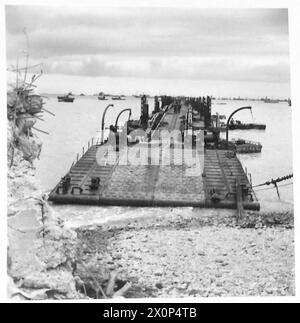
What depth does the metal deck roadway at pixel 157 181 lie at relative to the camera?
4.73 m

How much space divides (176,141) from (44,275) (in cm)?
192

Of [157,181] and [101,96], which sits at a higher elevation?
[101,96]

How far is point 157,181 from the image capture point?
475 centimetres

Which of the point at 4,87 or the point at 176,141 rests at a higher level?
the point at 4,87

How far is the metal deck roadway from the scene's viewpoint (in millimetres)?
4727

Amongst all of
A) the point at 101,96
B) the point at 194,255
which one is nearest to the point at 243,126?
the point at 194,255

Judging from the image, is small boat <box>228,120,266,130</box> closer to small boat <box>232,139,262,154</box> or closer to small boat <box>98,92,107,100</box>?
small boat <box>232,139,262,154</box>

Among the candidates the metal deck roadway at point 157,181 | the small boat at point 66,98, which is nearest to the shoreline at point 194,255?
the metal deck roadway at point 157,181

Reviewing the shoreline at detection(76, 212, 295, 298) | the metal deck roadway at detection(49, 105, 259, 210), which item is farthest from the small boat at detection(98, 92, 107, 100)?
the shoreline at detection(76, 212, 295, 298)

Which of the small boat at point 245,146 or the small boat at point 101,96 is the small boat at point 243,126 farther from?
the small boat at point 101,96

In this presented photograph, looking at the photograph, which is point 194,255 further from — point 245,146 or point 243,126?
point 243,126
